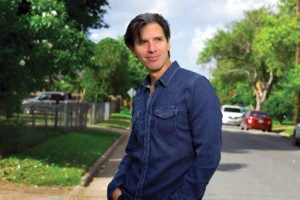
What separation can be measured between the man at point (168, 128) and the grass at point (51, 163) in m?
7.17

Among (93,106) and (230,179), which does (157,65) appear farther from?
(93,106)

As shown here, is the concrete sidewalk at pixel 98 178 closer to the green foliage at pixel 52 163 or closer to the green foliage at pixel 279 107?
the green foliage at pixel 52 163

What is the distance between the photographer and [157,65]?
9.91 feet

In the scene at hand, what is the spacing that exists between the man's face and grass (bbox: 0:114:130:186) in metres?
7.19

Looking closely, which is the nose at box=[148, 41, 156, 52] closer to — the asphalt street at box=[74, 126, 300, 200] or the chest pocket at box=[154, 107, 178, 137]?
the chest pocket at box=[154, 107, 178, 137]

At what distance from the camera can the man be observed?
109 inches

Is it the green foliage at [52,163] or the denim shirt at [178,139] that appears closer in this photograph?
the denim shirt at [178,139]

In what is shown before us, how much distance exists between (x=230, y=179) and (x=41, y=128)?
7.78 m

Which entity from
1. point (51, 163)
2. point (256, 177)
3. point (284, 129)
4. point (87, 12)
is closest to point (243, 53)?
point (284, 129)

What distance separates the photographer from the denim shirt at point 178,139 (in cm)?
276

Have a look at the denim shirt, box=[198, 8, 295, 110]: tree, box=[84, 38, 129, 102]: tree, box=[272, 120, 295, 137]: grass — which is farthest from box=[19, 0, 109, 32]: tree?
box=[198, 8, 295, 110]: tree

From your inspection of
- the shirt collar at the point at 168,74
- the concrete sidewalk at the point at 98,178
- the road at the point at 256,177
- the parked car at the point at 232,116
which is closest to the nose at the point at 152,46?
the shirt collar at the point at 168,74

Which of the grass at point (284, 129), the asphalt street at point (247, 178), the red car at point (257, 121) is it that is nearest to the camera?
the asphalt street at point (247, 178)

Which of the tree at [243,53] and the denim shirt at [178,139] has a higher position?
the tree at [243,53]
